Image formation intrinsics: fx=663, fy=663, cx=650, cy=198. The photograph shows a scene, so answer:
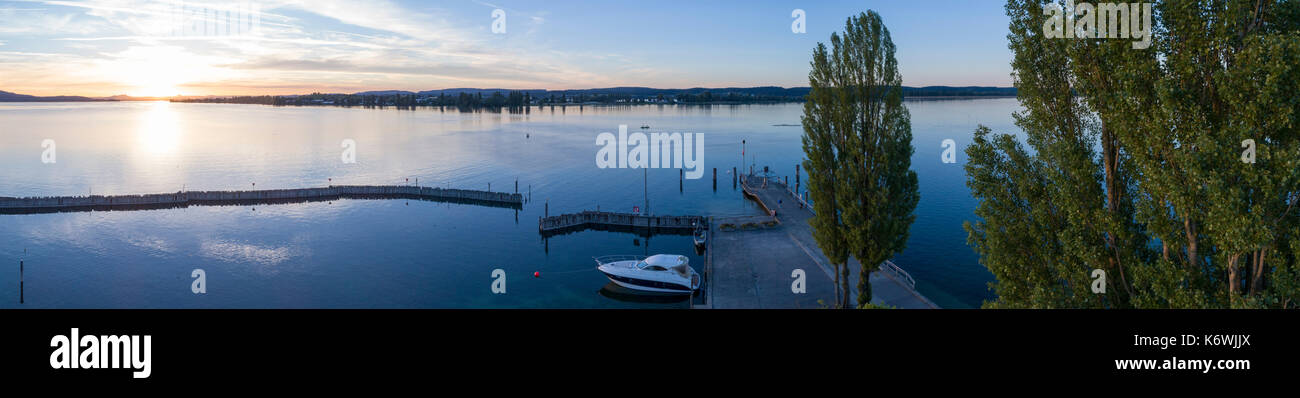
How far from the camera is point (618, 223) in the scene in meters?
70.7

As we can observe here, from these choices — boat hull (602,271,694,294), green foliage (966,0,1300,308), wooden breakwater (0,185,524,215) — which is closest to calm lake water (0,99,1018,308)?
boat hull (602,271,694,294)

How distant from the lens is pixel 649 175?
358 ft

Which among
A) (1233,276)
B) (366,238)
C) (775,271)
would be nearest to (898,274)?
(775,271)

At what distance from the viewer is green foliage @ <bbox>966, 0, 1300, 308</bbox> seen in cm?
1141

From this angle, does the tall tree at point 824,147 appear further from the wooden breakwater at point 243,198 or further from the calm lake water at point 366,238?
the wooden breakwater at point 243,198

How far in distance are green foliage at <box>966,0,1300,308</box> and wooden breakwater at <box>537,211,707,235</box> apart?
166ft

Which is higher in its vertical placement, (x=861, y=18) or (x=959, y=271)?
(x=861, y=18)

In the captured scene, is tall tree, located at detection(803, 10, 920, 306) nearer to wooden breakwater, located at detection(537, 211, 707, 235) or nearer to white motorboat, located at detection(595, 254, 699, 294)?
white motorboat, located at detection(595, 254, 699, 294)

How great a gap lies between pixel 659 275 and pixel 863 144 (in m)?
20.3
